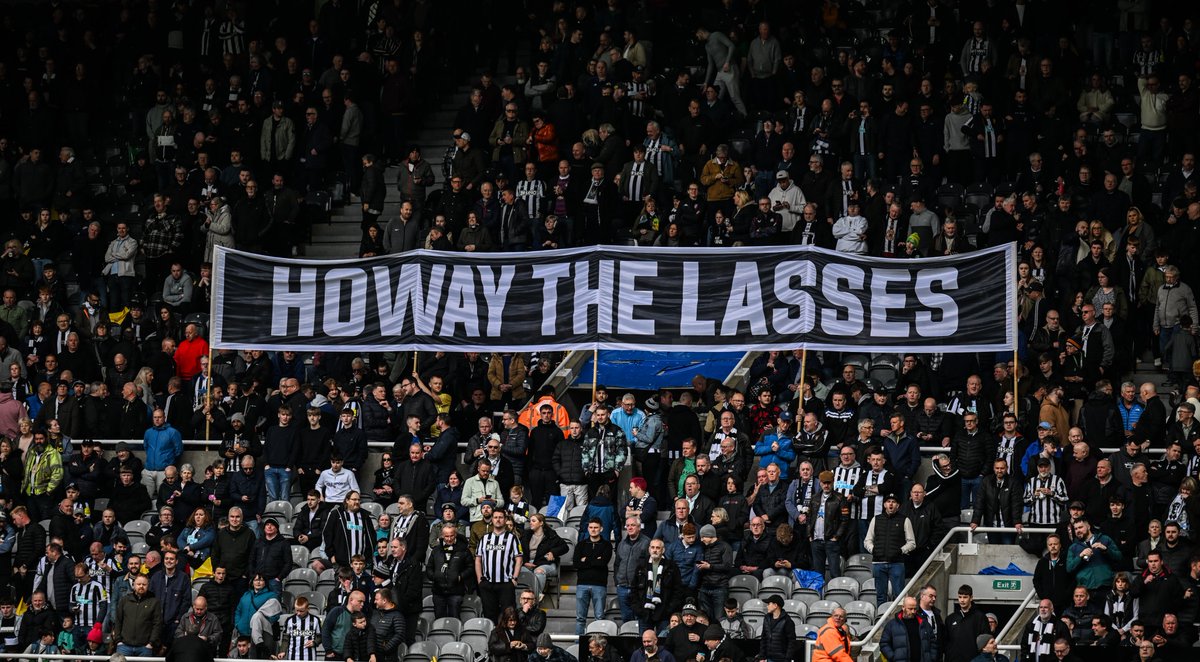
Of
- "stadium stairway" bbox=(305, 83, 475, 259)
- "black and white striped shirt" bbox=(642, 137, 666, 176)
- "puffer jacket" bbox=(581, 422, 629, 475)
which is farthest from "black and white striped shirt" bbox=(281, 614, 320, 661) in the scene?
"black and white striped shirt" bbox=(642, 137, 666, 176)

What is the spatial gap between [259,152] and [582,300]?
892 centimetres

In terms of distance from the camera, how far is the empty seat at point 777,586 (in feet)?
68.9

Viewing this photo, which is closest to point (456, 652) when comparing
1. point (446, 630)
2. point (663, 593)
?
point (446, 630)

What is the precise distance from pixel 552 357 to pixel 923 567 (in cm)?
698

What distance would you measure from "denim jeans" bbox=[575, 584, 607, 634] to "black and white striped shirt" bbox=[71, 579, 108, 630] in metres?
5.36

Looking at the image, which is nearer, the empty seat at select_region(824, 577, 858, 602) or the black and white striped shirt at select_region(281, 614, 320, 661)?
the black and white striped shirt at select_region(281, 614, 320, 661)

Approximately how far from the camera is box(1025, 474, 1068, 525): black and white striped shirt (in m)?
21.4

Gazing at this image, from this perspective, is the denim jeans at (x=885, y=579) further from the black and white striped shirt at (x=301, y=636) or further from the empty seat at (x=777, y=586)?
the black and white striped shirt at (x=301, y=636)

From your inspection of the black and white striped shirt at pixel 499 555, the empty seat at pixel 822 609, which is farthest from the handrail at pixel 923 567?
the black and white striped shirt at pixel 499 555

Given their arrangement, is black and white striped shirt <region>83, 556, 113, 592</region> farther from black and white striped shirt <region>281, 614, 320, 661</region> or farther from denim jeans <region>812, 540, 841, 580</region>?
denim jeans <region>812, 540, 841, 580</region>

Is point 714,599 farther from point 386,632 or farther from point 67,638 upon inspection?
point 67,638

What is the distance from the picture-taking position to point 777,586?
21031mm

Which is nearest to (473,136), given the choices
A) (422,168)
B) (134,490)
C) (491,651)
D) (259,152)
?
(422,168)

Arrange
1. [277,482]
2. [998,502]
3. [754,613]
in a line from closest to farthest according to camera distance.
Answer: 1. [754,613]
2. [998,502]
3. [277,482]
